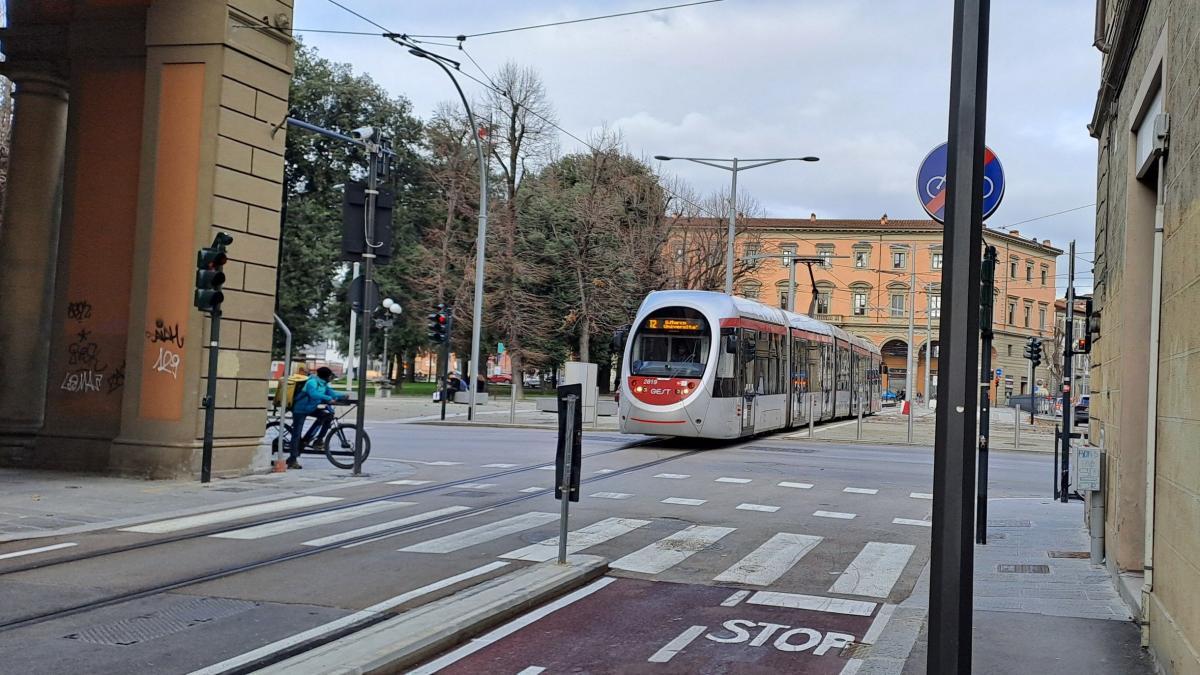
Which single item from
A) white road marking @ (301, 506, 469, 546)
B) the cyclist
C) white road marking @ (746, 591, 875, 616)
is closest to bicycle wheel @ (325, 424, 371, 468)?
the cyclist

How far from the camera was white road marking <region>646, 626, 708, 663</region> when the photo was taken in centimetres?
639

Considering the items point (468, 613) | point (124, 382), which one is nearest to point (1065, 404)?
point (468, 613)

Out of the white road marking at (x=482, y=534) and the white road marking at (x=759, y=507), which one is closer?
the white road marking at (x=482, y=534)

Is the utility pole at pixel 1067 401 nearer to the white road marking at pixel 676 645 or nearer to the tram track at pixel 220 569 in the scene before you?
the tram track at pixel 220 569

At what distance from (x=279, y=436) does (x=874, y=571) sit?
31.8 feet

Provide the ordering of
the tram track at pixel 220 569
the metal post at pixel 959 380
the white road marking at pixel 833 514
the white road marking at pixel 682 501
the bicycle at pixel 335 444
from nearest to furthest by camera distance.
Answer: the metal post at pixel 959 380
the tram track at pixel 220 569
the white road marking at pixel 833 514
the white road marking at pixel 682 501
the bicycle at pixel 335 444

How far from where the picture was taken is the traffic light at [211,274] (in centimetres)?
1354

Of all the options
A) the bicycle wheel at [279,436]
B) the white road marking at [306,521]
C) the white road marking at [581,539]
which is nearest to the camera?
the white road marking at [581,539]

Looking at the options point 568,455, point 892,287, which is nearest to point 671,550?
point 568,455

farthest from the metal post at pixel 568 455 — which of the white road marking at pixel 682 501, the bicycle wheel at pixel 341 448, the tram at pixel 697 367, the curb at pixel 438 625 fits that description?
the tram at pixel 697 367

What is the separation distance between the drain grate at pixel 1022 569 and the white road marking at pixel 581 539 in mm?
3492

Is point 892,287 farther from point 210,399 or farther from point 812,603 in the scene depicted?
point 812,603

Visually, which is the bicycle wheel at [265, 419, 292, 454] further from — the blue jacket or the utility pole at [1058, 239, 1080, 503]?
the utility pole at [1058, 239, 1080, 503]

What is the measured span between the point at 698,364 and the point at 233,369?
10.3 metres
